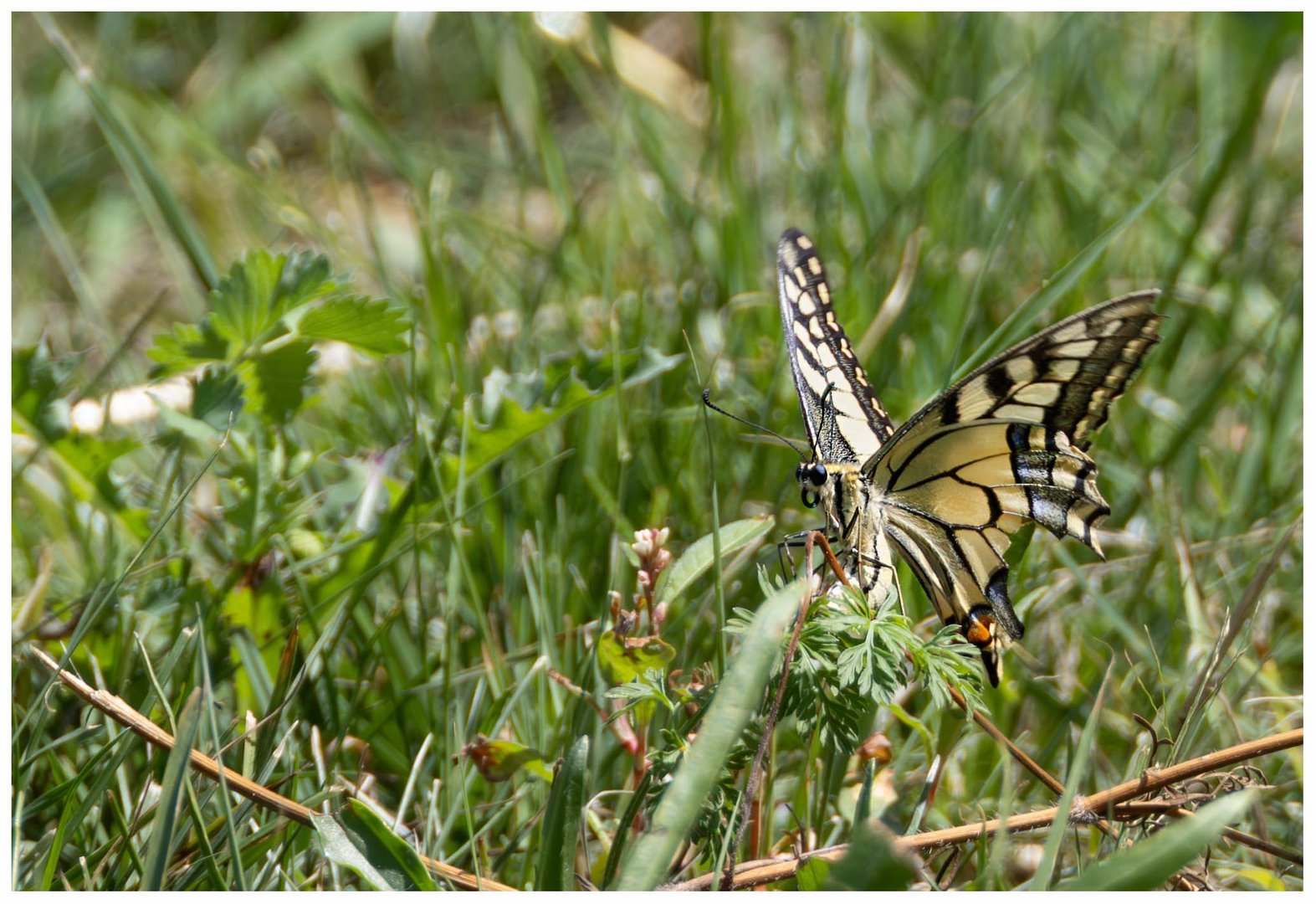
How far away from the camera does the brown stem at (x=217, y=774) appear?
1647 millimetres

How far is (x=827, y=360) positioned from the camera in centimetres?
249

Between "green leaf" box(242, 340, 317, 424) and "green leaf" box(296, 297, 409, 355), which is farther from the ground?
"green leaf" box(296, 297, 409, 355)

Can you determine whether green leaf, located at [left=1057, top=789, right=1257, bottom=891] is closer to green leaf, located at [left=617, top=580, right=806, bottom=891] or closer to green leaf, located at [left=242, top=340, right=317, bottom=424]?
green leaf, located at [left=617, top=580, right=806, bottom=891]

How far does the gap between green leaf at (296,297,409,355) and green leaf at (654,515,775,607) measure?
0.78 m

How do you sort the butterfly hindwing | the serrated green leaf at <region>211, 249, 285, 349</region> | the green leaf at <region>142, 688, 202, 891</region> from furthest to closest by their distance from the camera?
the serrated green leaf at <region>211, 249, 285, 349</region> < the butterfly hindwing < the green leaf at <region>142, 688, 202, 891</region>

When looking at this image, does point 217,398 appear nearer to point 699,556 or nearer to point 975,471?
point 699,556

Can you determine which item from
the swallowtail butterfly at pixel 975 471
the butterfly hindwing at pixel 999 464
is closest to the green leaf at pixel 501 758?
the swallowtail butterfly at pixel 975 471

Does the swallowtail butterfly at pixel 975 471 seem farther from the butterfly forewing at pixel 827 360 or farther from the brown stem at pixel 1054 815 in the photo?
the brown stem at pixel 1054 815

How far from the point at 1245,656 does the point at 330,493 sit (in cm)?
197

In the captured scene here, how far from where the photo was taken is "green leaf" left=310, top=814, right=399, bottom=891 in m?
1.55

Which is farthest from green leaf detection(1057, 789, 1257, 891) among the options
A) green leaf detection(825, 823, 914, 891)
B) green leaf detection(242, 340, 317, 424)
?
green leaf detection(242, 340, 317, 424)

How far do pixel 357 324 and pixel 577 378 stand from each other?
17.8 inches

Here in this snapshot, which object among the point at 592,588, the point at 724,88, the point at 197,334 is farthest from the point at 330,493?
the point at 724,88

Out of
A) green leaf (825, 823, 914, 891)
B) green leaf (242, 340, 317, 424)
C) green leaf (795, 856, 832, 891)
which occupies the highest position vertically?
green leaf (242, 340, 317, 424)
